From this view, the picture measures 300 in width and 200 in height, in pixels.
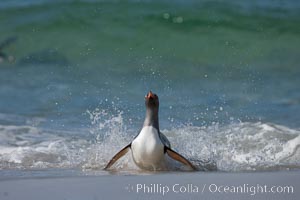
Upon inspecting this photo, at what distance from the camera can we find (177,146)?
6328mm

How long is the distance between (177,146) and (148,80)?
3.49m

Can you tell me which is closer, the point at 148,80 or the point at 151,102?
the point at 151,102

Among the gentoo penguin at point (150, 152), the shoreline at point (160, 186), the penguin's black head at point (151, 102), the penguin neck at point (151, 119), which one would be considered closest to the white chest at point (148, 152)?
the gentoo penguin at point (150, 152)

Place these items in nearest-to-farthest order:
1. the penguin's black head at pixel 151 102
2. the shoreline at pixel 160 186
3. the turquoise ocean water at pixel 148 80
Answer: the shoreline at pixel 160 186
the penguin's black head at pixel 151 102
the turquoise ocean water at pixel 148 80

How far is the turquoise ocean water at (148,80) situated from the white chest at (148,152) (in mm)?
192

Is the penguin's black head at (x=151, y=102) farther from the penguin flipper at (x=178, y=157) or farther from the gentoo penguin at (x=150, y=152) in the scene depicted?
the penguin flipper at (x=178, y=157)

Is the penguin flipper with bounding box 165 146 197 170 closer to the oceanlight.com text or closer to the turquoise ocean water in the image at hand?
the turquoise ocean water

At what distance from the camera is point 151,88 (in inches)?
368

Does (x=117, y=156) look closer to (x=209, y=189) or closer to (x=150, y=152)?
(x=150, y=152)

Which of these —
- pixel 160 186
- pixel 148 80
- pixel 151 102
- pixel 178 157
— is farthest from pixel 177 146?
pixel 148 80

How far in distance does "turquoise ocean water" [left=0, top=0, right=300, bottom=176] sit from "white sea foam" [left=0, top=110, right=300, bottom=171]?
0.01 m

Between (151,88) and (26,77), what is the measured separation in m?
1.72

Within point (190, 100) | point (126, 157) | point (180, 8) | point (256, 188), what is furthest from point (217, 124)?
point (180, 8)

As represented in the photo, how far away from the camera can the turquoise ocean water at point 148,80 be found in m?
6.31
